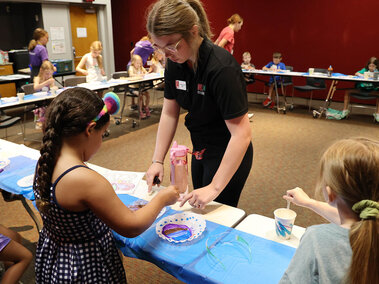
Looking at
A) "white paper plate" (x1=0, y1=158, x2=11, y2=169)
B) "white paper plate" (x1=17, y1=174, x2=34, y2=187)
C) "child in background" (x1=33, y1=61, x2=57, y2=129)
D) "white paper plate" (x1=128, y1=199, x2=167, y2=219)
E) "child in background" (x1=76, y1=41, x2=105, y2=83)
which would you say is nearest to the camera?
"white paper plate" (x1=128, y1=199, x2=167, y2=219)

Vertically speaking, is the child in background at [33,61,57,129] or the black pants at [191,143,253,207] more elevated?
the child in background at [33,61,57,129]

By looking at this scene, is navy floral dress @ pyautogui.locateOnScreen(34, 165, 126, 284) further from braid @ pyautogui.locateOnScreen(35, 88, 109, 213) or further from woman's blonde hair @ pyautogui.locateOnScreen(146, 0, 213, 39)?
woman's blonde hair @ pyautogui.locateOnScreen(146, 0, 213, 39)

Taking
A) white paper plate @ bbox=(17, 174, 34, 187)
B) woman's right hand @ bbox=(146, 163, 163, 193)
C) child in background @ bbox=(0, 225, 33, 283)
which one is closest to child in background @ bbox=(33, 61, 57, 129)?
white paper plate @ bbox=(17, 174, 34, 187)

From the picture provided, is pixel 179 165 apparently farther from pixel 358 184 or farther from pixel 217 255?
pixel 358 184

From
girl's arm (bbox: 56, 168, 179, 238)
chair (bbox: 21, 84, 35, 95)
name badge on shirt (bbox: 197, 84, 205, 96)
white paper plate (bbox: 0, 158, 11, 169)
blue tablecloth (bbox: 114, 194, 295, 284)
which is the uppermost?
name badge on shirt (bbox: 197, 84, 205, 96)

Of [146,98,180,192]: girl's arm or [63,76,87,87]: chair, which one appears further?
[63,76,87,87]: chair

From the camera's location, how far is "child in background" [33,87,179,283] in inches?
40.4

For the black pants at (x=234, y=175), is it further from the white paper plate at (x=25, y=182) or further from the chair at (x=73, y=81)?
the chair at (x=73, y=81)

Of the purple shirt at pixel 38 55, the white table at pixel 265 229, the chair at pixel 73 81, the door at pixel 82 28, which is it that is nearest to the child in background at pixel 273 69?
the chair at pixel 73 81

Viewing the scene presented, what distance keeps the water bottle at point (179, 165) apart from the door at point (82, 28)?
7.44 meters

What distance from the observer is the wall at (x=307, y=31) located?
648cm

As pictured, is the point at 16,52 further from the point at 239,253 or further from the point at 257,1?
the point at 239,253

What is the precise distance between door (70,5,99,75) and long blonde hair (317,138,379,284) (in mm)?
8198

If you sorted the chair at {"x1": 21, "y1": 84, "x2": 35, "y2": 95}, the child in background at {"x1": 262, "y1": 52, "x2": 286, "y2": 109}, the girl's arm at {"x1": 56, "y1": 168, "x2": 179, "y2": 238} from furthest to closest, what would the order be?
the child in background at {"x1": 262, "y1": 52, "x2": 286, "y2": 109}, the chair at {"x1": 21, "y1": 84, "x2": 35, "y2": 95}, the girl's arm at {"x1": 56, "y1": 168, "x2": 179, "y2": 238}
